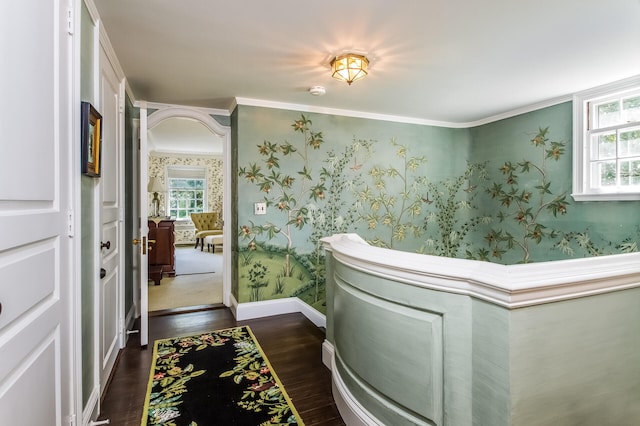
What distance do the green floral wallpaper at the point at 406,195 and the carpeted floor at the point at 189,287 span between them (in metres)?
1.04

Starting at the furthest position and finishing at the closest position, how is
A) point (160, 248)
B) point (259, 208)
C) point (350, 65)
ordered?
point (160, 248) → point (259, 208) → point (350, 65)

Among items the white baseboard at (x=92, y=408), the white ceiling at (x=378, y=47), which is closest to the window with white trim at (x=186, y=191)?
the white ceiling at (x=378, y=47)

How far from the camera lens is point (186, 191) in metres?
8.53

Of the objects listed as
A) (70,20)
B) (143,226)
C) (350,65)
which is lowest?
(143,226)

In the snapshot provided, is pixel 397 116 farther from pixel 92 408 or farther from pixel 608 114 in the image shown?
pixel 92 408

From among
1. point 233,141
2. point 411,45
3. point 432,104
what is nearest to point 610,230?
point 432,104

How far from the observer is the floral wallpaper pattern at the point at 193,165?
8.13m

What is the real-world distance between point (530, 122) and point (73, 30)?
4.22m

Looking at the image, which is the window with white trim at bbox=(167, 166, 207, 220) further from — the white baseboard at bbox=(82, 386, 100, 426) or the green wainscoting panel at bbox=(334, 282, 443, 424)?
the green wainscoting panel at bbox=(334, 282, 443, 424)

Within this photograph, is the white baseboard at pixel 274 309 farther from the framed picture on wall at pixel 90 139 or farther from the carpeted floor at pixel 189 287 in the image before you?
the framed picture on wall at pixel 90 139

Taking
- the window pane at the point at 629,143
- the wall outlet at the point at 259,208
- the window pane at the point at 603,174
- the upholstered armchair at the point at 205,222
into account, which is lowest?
the upholstered armchair at the point at 205,222

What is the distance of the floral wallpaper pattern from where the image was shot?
26.7 ft

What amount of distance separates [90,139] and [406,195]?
3475 mm

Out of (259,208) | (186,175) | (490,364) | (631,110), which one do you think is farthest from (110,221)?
(186,175)
